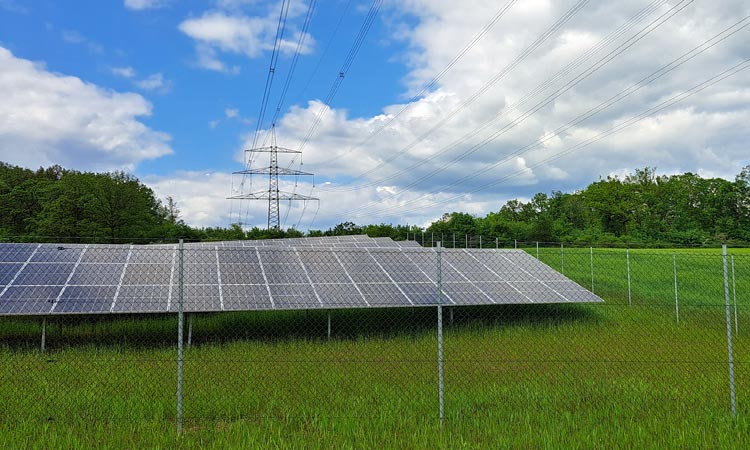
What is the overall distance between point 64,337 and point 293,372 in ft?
26.3

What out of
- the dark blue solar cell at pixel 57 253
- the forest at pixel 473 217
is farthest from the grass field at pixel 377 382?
the forest at pixel 473 217

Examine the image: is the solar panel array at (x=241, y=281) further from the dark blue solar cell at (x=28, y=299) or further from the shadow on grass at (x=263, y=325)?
the shadow on grass at (x=263, y=325)

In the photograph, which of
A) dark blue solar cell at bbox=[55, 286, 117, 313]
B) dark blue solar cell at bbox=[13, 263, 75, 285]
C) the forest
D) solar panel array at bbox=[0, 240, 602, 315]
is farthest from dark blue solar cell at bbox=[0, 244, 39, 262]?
the forest

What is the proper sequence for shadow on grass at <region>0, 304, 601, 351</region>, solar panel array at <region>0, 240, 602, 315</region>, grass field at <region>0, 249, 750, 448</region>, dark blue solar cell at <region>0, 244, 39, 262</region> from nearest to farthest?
grass field at <region>0, 249, 750, 448</region> < solar panel array at <region>0, 240, 602, 315</region> < shadow on grass at <region>0, 304, 601, 351</region> < dark blue solar cell at <region>0, 244, 39, 262</region>

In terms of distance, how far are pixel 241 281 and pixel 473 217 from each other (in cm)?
5812

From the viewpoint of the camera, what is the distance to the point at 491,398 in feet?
27.7

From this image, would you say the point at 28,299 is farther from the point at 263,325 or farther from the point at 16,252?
the point at 263,325

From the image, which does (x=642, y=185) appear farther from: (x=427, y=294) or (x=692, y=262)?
(x=427, y=294)

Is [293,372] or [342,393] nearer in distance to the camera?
[342,393]

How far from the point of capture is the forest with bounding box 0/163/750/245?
163 ft

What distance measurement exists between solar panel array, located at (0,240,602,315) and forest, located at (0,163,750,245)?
26.9 m

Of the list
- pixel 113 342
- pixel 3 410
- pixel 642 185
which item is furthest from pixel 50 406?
pixel 642 185

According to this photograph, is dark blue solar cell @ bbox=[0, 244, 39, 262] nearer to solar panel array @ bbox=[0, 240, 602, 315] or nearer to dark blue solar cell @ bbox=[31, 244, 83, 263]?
solar panel array @ bbox=[0, 240, 602, 315]

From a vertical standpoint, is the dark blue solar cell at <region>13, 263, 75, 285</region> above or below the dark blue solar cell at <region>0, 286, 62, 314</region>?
above
